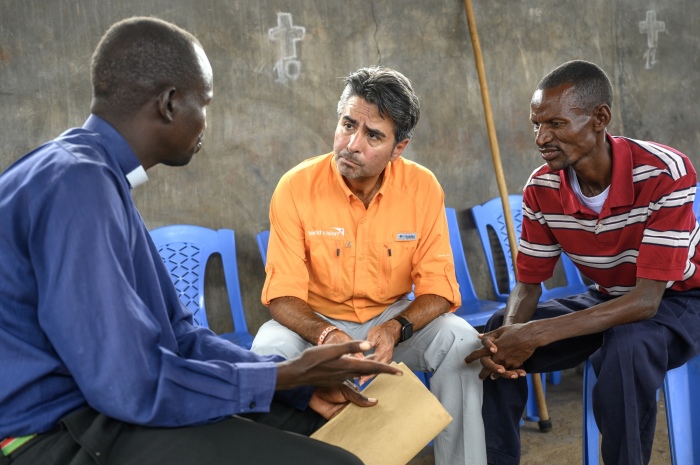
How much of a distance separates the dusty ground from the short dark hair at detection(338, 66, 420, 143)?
156 centimetres

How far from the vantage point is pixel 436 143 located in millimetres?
4512

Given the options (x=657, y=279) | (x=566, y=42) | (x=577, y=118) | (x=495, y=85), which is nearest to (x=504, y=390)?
(x=657, y=279)

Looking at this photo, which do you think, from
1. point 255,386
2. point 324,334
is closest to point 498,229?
point 324,334

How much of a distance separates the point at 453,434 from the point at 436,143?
7.09ft

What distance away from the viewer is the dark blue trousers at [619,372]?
8.28ft

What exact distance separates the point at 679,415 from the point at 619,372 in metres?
0.44

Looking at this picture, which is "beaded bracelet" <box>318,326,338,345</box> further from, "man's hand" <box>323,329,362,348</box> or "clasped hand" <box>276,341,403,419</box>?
"clasped hand" <box>276,341,403,419</box>

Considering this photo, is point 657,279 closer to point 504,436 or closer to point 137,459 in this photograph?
point 504,436

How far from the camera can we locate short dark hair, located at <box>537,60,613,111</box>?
9.19ft

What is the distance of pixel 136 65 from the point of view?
1.74 m

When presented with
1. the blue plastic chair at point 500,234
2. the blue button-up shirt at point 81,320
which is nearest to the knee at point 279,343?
the blue button-up shirt at point 81,320

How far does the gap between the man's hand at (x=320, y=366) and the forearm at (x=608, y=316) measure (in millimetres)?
1092

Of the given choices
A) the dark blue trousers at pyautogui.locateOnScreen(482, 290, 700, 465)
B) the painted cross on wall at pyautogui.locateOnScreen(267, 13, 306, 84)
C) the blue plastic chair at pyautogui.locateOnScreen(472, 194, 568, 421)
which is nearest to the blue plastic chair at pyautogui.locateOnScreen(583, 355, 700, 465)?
the dark blue trousers at pyautogui.locateOnScreen(482, 290, 700, 465)

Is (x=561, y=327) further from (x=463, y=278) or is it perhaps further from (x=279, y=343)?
(x=463, y=278)
